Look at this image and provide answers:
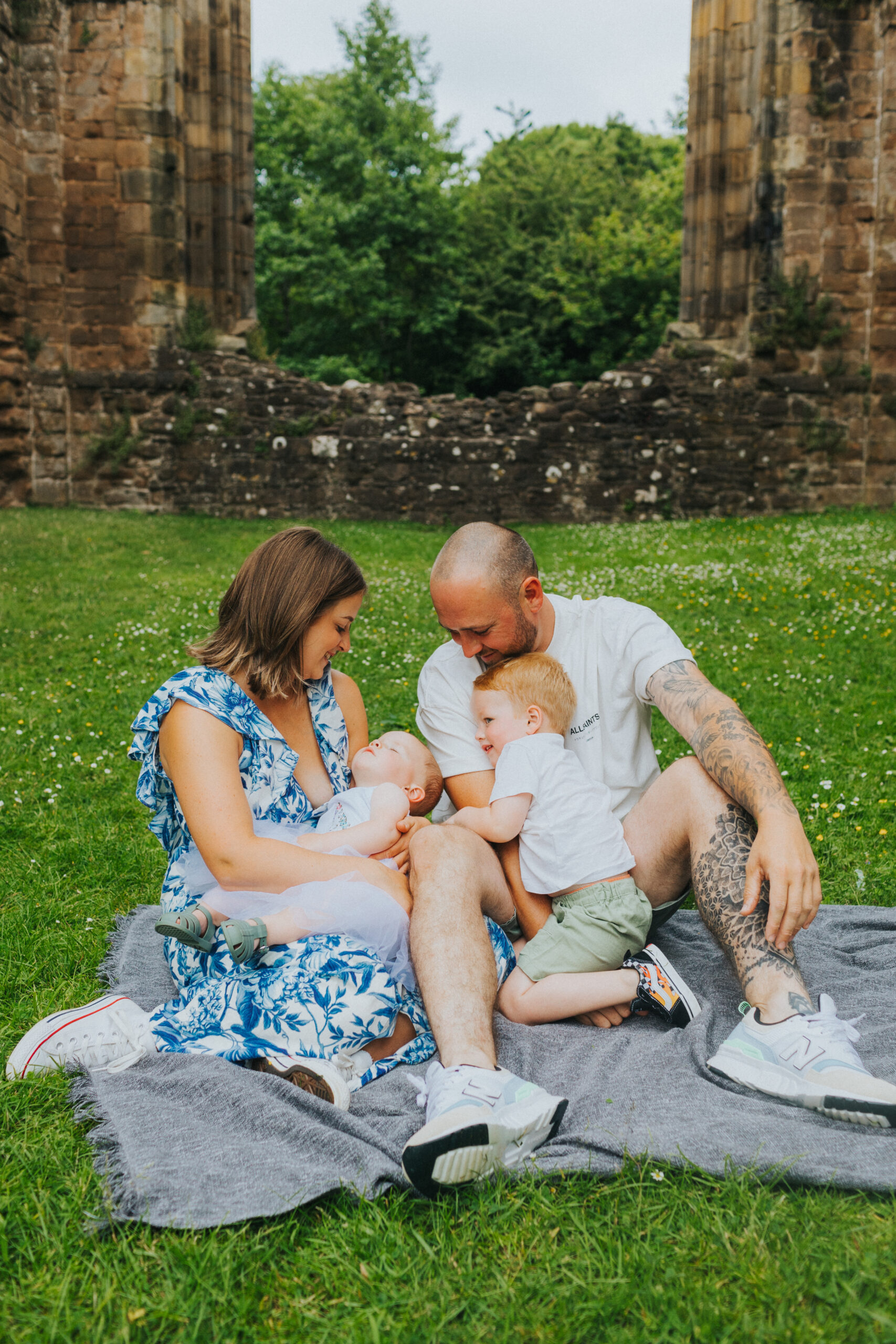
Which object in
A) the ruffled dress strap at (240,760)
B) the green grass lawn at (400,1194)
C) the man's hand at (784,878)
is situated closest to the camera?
the green grass lawn at (400,1194)

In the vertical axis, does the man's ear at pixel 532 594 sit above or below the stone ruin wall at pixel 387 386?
below

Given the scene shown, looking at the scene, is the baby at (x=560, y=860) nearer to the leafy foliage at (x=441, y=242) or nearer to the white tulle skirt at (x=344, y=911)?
the white tulle skirt at (x=344, y=911)

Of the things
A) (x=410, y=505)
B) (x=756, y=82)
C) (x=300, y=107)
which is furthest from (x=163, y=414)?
(x=300, y=107)

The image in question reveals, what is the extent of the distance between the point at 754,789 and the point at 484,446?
12.5m

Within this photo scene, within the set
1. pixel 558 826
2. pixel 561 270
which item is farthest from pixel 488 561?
pixel 561 270

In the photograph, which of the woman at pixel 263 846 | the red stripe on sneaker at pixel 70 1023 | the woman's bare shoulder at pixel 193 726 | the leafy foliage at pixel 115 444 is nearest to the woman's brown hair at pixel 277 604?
the woman at pixel 263 846

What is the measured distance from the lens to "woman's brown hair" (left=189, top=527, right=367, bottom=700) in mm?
2770

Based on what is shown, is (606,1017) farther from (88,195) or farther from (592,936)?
(88,195)

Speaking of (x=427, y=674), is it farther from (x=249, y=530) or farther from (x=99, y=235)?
(x=99, y=235)

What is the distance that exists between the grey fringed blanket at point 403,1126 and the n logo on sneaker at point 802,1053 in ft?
0.36

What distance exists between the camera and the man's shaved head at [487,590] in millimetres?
2941

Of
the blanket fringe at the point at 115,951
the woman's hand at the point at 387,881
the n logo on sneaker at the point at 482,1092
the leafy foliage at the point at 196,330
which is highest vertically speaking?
the leafy foliage at the point at 196,330

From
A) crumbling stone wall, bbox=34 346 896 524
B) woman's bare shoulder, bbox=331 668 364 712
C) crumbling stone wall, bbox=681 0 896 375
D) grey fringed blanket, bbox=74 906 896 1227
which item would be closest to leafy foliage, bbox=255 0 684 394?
crumbling stone wall, bbox=681 0 896 375

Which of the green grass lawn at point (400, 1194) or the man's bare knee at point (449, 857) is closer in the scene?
the green grass lawn at point (400, 1194)
